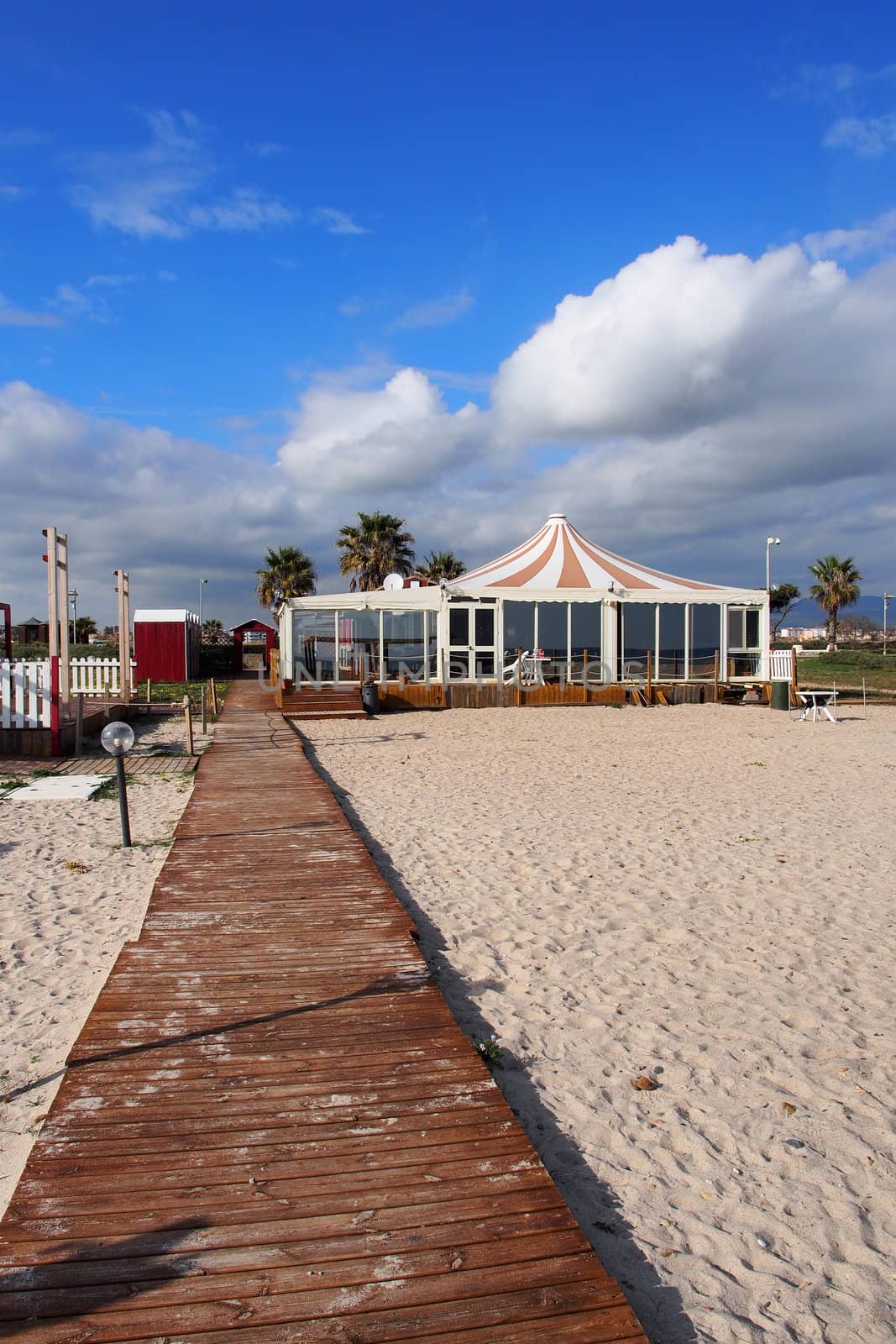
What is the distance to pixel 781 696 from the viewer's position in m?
18.7

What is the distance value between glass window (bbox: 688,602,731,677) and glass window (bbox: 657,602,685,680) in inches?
9.1

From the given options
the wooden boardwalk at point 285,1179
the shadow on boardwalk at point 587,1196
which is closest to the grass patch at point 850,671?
the shadow on boardwalk at point 587,1196

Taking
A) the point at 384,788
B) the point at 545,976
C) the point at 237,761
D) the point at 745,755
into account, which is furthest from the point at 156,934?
the point at 745,755

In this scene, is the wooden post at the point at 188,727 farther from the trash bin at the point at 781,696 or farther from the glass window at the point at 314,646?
the trash bin at the point at 781,696

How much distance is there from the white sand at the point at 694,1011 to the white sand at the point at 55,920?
1695 mm

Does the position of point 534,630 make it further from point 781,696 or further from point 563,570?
point 781,696

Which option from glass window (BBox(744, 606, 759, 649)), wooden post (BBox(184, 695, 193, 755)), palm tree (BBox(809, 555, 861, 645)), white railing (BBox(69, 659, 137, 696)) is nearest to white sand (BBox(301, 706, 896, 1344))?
wooden post (BBox(184, 695, 193, 755))

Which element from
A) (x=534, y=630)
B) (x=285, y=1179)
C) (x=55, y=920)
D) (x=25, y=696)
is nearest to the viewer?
(x=285, y=1179)

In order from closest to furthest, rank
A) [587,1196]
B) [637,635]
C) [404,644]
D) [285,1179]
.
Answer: [285,1179], [587,1196], [404,644], [637,635]

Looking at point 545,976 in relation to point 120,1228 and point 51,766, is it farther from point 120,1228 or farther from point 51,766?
point 51,766

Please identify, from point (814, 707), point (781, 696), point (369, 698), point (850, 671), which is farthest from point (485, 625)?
→ point (850, 671)

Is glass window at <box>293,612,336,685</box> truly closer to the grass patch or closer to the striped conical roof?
the striped conical roof

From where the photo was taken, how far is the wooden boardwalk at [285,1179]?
1.91 meters

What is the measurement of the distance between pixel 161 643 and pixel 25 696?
611 inches
